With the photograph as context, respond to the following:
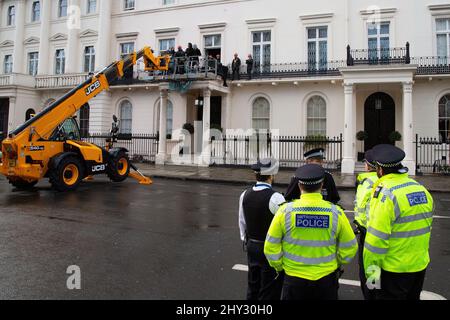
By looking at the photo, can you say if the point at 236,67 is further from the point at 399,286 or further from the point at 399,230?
the point at 399,286

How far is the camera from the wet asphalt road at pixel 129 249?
160 inches

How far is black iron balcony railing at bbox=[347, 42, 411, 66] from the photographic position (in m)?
18.1

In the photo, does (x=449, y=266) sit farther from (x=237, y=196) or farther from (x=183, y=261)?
(x=237, y=196)

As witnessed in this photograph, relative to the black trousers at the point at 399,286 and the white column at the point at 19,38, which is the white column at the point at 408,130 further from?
the white column at the point at 19,38

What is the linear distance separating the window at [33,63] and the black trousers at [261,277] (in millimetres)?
30637

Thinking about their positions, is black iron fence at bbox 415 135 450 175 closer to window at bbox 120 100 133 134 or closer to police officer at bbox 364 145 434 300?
police officer at bbox 364 145 434 300

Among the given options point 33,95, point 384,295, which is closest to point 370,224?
point 384,295

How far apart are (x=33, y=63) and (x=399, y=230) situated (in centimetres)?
3203

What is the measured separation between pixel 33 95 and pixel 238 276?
1094 inches

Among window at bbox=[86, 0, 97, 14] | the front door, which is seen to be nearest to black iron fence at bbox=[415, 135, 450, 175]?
the front door

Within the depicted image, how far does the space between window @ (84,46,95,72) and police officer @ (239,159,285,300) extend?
85.1ft

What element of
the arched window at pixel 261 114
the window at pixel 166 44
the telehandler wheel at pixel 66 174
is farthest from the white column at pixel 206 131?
the telehandler wheel at pixel 66 174

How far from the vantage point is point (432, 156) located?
1823 cm
